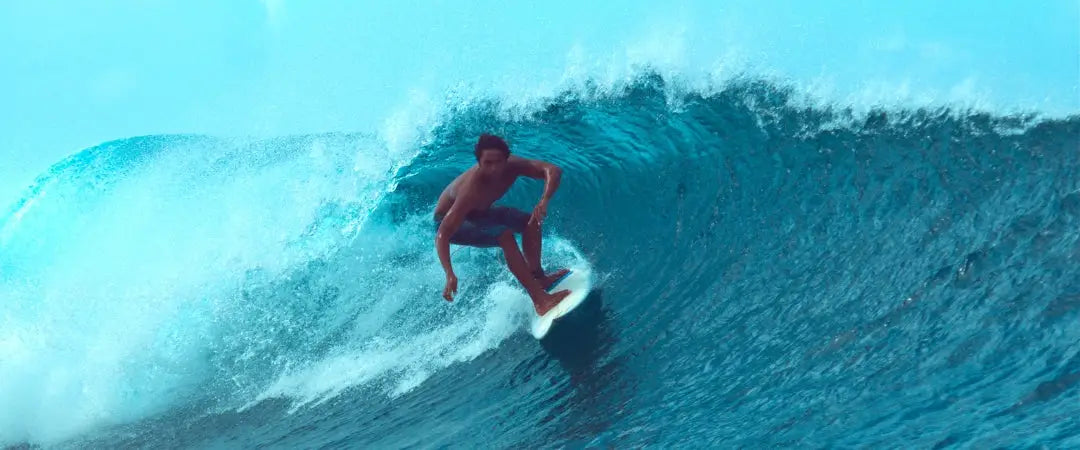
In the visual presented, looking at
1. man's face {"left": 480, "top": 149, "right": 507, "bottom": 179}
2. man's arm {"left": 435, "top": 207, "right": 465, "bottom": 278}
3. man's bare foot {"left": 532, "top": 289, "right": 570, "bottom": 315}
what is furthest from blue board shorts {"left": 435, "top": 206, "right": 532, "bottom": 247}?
man's bare foot {"left": 532, "top": 289, "right": 570, "bottom": 315}

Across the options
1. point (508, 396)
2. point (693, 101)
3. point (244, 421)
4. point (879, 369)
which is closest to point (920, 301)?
point (879, 369)

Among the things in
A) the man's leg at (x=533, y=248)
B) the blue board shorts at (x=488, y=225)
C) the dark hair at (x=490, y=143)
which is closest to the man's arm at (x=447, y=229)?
the blue board shorts at (x=488, y=225)

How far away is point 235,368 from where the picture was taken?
7316mm

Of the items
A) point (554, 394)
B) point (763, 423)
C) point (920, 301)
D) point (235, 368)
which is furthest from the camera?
point (235, 368)

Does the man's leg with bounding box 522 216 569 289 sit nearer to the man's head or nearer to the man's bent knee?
the man's bent knee

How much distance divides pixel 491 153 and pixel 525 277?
3.07 ft

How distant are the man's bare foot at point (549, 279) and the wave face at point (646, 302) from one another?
31 centimetres

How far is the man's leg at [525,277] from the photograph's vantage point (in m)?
5.39

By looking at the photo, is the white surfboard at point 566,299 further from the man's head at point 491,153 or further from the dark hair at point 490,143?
the dark hair at point 490,143

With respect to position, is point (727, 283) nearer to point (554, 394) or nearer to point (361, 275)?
point (554, 394)

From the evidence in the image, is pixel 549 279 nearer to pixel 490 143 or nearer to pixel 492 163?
pixel 492 163

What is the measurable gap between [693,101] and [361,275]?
321 cm

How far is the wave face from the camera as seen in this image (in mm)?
3578

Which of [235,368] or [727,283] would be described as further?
[235,368]
